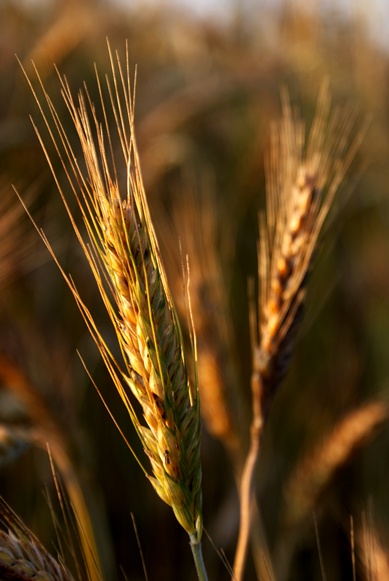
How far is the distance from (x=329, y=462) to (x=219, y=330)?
421 mm

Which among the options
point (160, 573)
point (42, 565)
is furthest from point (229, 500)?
point (42, 565)

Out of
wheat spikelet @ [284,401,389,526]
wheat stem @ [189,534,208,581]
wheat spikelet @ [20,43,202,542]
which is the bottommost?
wheat spikelet @ [284,401,389,526]

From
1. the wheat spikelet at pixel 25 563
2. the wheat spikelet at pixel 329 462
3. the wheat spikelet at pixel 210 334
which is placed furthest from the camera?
the wheat spikelet at pixel 329 462

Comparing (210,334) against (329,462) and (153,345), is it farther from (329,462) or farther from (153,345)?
(153,345)

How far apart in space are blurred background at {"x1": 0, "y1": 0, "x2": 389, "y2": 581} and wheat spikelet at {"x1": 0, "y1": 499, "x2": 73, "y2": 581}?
0.50m

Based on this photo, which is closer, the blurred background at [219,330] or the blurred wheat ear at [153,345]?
the blurred wheat ear at [153,345]

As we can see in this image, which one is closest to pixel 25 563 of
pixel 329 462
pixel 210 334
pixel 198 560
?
pixel 198 560

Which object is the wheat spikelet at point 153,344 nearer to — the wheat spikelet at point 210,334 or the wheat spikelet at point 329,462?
the wheat spikelet at point 210,334

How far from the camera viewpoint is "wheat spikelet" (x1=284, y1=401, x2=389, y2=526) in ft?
5.66

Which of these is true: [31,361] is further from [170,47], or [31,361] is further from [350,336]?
[170,47]

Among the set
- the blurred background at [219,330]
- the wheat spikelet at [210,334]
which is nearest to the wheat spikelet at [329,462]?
the blurred background at [219,330]

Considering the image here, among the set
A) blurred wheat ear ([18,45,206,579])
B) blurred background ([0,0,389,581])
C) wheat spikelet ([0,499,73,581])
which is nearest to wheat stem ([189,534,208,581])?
blurred wheat ear ([18,45,206,579])

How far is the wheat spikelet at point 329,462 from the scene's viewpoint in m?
1.73

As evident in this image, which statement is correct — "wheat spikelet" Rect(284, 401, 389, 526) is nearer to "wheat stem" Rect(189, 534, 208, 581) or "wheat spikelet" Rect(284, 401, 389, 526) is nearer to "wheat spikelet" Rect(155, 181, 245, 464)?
"wheat spikelet" Rect(155, 181, 245, 464)
